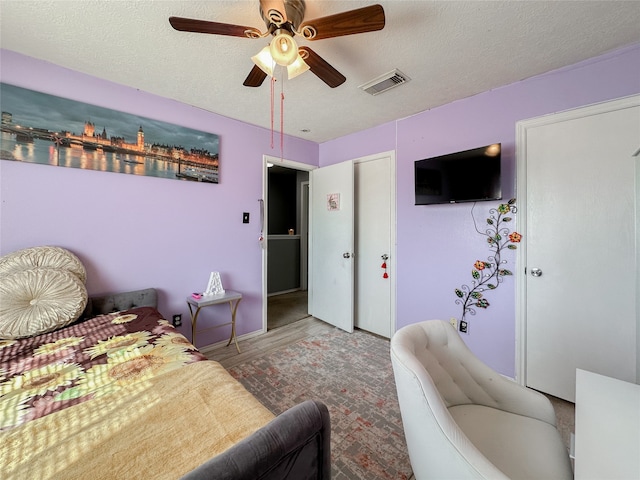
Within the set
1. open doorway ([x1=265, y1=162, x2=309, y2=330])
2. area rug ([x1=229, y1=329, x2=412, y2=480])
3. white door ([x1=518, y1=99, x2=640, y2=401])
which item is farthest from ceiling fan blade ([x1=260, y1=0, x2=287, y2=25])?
open doorway ([x1=265, y1=162, x2=309, y2=330])

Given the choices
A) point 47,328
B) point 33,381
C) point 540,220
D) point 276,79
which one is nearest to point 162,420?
point 33,381

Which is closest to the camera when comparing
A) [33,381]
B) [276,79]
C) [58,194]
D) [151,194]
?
[33,381]

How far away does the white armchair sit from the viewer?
855mm

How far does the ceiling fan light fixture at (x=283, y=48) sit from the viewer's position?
4.27 feet

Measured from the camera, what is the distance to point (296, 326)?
3447 mm

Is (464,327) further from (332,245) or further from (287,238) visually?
(287,238)

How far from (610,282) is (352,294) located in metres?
2.16

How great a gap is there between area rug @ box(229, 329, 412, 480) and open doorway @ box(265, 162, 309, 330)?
5.12 feet

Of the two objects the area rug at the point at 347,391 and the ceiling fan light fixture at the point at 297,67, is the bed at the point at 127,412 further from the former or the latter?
the ceiling fan light fixture at the point at 297,67

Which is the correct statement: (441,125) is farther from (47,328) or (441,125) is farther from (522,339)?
(47,328)

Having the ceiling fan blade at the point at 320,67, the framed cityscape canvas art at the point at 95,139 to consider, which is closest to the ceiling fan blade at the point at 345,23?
the ceiling fan blade at the point at 320,67

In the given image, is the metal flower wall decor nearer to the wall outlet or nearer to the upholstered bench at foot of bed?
the wall outlet

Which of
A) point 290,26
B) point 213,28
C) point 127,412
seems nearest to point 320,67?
point 290,26

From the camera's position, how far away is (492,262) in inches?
88.4
